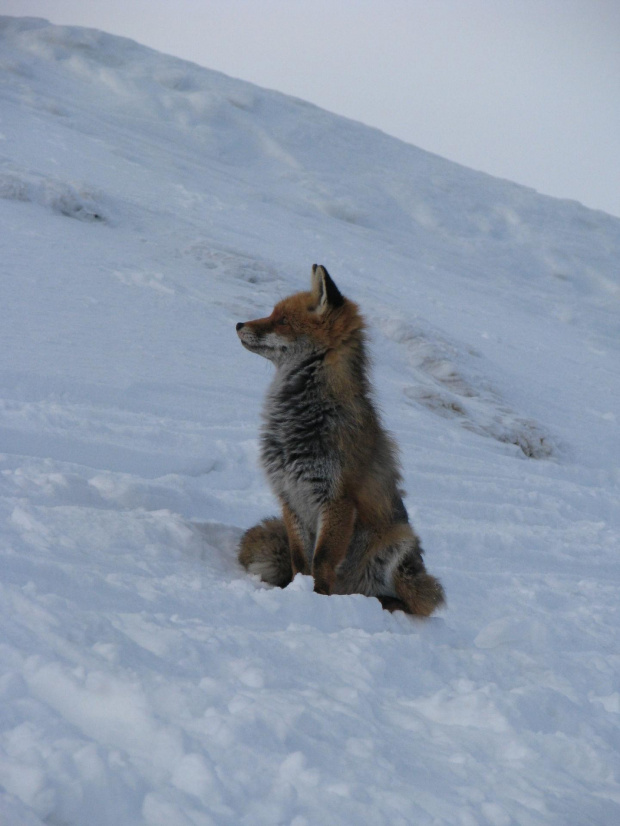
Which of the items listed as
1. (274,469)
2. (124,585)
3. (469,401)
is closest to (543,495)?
(469,401)

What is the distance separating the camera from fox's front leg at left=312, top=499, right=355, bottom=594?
159 inches

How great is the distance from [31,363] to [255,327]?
3.88 metres

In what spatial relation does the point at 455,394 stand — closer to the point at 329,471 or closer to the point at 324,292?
the point at 324,292

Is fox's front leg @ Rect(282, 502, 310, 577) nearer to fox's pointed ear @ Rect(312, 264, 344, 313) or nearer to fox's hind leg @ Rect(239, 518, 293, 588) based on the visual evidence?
fox's hind leg @ Rect(239, 518, 293, 588)

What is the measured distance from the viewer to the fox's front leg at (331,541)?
4.05m

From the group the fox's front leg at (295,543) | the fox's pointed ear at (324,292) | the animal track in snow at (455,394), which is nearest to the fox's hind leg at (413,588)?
the fox's front leg at (295,543)

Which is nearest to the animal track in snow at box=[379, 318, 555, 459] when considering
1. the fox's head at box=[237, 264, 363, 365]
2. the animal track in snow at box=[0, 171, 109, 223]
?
the animal track in snow at box=[0, 171, 109, 223]

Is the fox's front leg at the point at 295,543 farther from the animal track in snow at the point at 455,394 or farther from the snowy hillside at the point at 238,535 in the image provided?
the animal track in snow at the point at 455,394

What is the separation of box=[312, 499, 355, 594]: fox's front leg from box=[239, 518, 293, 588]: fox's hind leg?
1.15 feet

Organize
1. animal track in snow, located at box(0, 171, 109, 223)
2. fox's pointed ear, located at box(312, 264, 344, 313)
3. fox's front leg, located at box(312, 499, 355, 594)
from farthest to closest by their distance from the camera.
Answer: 1. animal track in snow, located at box(0, 171, 109, 223)
2. fox's pointed ear, located at box(312, 264, 344, 313)
3. fox's front leg, located at box(312, 499, 355, 594)

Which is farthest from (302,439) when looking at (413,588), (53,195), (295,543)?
(53,195)

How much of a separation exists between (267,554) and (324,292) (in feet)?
5.35

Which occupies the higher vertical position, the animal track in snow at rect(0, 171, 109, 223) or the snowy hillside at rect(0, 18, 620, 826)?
the animal track in snow at rect(0, 171, 109, 223)

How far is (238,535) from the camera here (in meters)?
4.78
